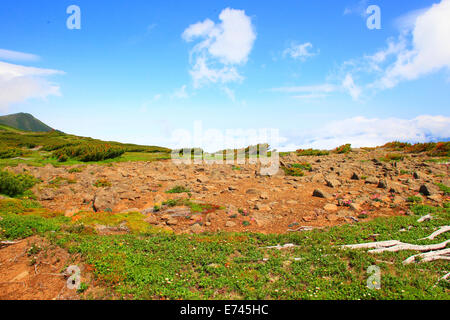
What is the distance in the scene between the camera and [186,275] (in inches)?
261

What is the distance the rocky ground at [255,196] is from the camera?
40.2 feet

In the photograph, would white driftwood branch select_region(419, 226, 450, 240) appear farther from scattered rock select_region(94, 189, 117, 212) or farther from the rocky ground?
scattered rock select_region(94, 189, 117, 212)

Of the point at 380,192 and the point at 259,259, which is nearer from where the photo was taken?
the point at 259,259

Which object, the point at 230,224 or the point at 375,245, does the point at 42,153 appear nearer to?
the point at 230,224

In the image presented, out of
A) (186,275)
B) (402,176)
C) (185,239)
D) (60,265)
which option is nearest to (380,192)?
(402,176)

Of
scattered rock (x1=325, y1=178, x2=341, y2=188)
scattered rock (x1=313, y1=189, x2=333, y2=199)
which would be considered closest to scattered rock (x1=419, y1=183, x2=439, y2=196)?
scattered rock (x1=325, y1=178, x2=341, y2=188)

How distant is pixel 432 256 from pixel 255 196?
32.6 feet

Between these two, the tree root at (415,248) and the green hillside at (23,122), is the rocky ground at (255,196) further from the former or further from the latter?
the green hillside at (23,122)

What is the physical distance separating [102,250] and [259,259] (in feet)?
16.6

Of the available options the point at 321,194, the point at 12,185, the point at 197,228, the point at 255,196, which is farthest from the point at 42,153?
the point at 321,194

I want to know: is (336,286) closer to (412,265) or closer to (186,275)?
(412,265)

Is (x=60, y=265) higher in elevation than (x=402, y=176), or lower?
lower

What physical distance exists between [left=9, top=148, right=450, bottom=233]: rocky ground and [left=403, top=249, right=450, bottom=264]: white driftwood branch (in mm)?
4286
